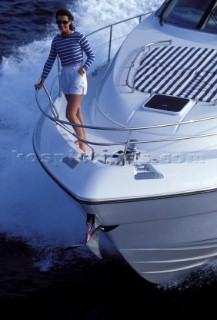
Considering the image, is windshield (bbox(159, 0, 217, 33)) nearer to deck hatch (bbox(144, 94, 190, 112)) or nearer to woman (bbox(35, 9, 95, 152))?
deck hatch (bbox(144, 94, 190, 112))

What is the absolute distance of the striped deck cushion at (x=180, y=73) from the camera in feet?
19.9

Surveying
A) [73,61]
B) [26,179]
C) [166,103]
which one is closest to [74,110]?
[73,61]

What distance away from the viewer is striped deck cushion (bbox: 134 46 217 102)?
608cm

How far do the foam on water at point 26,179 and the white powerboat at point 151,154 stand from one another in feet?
1.95

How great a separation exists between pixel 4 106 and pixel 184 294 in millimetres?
4996

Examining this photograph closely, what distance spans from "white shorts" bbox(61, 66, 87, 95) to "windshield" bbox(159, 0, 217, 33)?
69.7 inches

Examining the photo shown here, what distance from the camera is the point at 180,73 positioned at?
20.7 feet

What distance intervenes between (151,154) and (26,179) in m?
2.84

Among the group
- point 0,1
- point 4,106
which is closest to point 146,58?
point 4,106

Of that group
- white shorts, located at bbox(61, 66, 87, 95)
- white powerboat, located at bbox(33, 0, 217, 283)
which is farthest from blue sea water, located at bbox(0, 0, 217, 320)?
white shorts, located at bbox(61, 66, 87, 95)

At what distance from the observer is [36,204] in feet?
25.2

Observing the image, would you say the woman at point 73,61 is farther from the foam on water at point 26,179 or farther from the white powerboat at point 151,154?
the foam on water at point 26,179

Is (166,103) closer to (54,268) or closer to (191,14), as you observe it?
(191,14)

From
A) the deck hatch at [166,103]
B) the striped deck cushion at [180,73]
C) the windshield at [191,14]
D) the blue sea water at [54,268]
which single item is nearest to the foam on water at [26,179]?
the blue sea water at [54,268]
